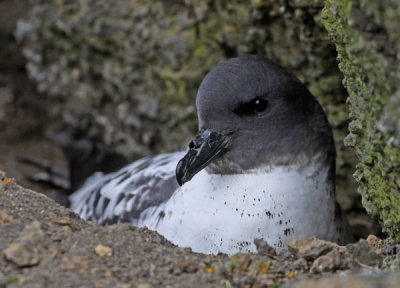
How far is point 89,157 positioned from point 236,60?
2.35 meters

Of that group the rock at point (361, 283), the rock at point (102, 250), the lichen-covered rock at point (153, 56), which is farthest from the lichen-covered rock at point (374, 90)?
the lichen-covered rock at point (153, 56)

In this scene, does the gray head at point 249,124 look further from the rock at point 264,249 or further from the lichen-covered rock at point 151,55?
the lichen-covered rock at point 151,55

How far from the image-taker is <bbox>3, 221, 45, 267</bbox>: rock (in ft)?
6.59

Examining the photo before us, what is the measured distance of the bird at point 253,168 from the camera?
285cm

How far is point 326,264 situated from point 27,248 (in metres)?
1.11

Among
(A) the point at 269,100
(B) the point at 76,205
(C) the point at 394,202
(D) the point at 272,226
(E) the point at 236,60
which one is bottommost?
(B) the point at 76,205

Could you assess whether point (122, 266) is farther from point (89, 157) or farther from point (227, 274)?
point (89, 157)

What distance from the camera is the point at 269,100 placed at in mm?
2986

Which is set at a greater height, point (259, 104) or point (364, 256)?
point (259, 104)

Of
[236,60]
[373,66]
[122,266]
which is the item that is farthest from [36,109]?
[373,66]

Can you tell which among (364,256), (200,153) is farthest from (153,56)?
(364,256)

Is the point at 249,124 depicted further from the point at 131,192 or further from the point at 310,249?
the point at 131,192

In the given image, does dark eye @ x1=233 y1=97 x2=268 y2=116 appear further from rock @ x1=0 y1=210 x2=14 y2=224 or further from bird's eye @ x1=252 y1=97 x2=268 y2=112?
rock @ x1=0 y1=210 x2=14 y2=224

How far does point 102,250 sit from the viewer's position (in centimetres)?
213
